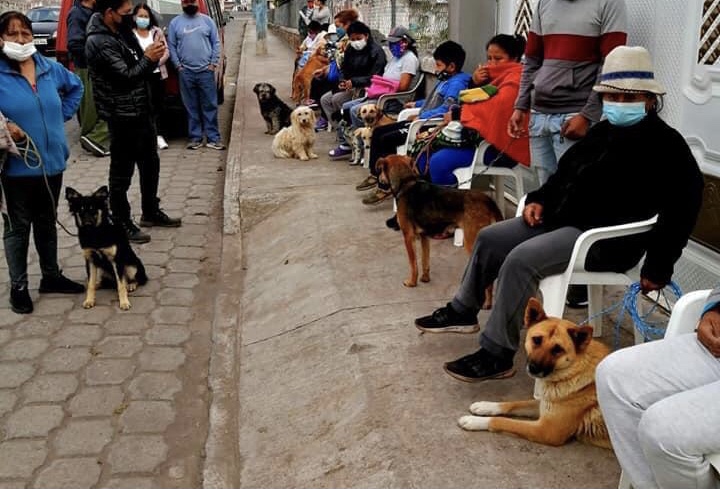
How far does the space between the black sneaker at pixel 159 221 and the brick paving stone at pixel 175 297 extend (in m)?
1.48

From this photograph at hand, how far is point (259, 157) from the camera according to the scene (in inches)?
362

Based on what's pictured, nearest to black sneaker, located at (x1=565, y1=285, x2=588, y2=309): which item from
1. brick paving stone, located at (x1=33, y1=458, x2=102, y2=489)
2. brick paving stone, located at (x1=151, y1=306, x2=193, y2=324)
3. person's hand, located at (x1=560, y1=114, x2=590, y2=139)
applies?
person's hand, located at (x1=560, y1=114, x2=590, y2=139)

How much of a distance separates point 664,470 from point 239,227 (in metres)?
5.25

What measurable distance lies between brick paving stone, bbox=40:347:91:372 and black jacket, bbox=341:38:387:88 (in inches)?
207

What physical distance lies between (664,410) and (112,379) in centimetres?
319

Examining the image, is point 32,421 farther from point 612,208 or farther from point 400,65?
point 400,65

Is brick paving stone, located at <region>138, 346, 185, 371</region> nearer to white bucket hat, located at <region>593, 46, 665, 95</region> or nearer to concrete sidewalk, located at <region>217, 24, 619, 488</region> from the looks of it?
concrete sidewalk, located at <region>217, 24, 619, 488</region>

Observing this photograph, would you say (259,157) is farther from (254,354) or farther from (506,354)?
(506,354)

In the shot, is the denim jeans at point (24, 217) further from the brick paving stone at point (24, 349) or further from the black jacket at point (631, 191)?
the black jacket at point (631, 191)

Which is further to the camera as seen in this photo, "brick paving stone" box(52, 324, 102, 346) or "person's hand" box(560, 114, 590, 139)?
"brick paving stone" box(52, 324, 102, 346)

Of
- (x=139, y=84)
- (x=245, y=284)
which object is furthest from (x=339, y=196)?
(x=139, y=84)

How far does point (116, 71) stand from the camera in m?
5.73

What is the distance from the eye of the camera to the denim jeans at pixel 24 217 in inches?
189

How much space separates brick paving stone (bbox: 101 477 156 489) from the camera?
10.7 feet
